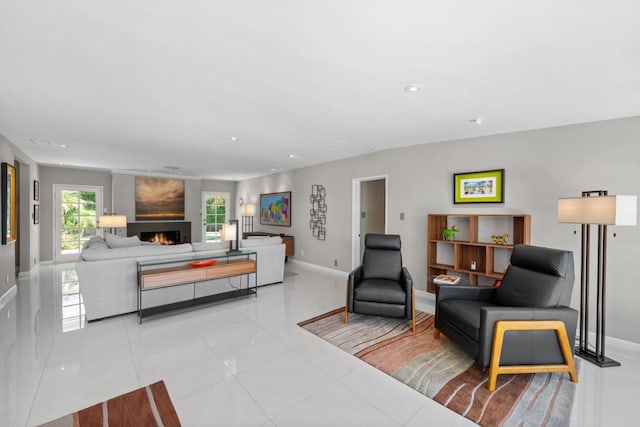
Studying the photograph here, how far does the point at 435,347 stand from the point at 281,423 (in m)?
1.67

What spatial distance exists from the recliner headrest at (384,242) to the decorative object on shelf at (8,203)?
15.9 ft

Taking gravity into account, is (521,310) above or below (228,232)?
below

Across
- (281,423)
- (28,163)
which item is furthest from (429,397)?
(28,163)

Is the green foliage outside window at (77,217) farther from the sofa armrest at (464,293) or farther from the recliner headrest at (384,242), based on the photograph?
the sofa armrest at (464,293)

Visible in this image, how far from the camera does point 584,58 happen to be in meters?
1.81

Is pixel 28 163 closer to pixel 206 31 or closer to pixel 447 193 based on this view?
pixel 206 31

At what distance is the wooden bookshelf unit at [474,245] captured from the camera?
3.45m

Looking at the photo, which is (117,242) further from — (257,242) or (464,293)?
(464,293)

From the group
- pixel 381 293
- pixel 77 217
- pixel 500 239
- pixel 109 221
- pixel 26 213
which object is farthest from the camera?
pixel 77 217

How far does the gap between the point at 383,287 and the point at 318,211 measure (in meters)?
3.09

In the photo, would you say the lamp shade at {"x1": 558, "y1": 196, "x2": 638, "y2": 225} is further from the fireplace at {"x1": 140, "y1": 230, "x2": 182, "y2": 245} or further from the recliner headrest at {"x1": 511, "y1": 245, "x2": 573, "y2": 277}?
the fireplace at {"x1": 140, "y1": 230, "x2": 182, "y2": 245}

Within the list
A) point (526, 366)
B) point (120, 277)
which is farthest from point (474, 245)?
point (120, 277)

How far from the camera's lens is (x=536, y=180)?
3.28 meters

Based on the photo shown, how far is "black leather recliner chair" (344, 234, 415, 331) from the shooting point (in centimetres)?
309
